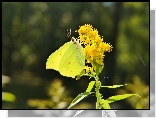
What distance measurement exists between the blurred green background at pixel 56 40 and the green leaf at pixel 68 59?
0.58 ft

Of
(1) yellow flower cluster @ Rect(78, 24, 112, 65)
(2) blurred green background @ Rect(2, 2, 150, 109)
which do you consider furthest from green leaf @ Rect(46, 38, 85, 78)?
(2) blurred green background @ Rect(2, 2, 150, 109)

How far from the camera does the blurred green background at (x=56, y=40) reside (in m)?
1.47

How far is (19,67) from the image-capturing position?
5.68ft

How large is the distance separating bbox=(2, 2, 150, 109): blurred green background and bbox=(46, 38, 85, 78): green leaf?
178mm

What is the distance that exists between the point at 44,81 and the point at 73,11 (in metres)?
0.43

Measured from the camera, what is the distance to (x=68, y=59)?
1.17 meters

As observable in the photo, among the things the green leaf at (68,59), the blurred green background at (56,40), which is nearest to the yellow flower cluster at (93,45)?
the green leaf at (68,59)

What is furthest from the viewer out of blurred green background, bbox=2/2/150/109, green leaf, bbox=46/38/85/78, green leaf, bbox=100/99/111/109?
blurred green background, bbox=2/2/150/109

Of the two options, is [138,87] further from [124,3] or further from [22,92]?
[22,92]

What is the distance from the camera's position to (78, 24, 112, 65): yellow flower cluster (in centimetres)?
100

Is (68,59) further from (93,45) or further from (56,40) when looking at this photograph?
(56,40)

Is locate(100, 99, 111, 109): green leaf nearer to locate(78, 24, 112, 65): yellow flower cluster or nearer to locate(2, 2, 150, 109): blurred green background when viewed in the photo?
locate(78, 24, 112, 65): yellow flower cluster

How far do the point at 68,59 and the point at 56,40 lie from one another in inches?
16.2

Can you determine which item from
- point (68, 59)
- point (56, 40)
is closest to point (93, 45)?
point (68, 59)
